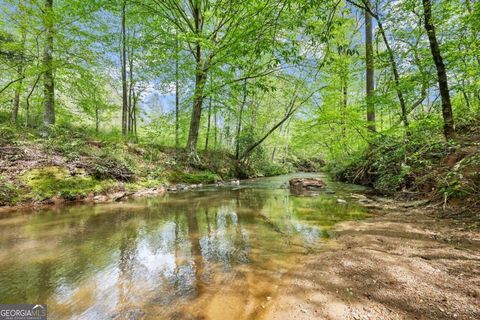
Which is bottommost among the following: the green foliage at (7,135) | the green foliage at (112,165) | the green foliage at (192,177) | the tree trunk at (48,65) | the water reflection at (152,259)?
the water reflection at (152,259)

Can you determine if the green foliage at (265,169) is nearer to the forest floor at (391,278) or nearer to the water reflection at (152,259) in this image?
the water reflection at (152,259)

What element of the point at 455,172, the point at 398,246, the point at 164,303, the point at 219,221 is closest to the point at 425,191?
the point at 455,172

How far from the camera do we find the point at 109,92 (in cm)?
1644

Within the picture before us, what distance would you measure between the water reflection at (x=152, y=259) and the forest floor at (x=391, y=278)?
0.32 m

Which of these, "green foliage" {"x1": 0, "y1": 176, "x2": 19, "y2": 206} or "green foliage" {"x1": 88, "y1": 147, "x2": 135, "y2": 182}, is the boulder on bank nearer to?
"green foliage" {"x1": 88, "y1": 147, "x2": 135, "y2": 182}

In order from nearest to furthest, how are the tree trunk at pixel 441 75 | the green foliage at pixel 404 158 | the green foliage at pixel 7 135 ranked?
the tree trunk at pixel 441 75 → the green foliage at pixel 404 158 → the green foliage at pixel 7 135

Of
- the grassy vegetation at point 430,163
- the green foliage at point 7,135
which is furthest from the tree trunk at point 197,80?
the grassy vegetation at point 430,163

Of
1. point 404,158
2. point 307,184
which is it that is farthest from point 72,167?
point 404,158

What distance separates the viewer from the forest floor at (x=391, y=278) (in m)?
1.74

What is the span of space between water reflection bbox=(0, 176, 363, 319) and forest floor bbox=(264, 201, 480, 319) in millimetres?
318

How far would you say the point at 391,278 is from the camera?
2.16 m

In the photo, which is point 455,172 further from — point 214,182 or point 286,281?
point 214,182

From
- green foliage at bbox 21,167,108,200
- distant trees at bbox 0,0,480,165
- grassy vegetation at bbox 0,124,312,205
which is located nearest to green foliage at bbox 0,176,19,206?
grassy vegetation at bbox 0,124,312,205

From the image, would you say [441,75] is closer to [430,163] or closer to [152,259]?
[430,163]
